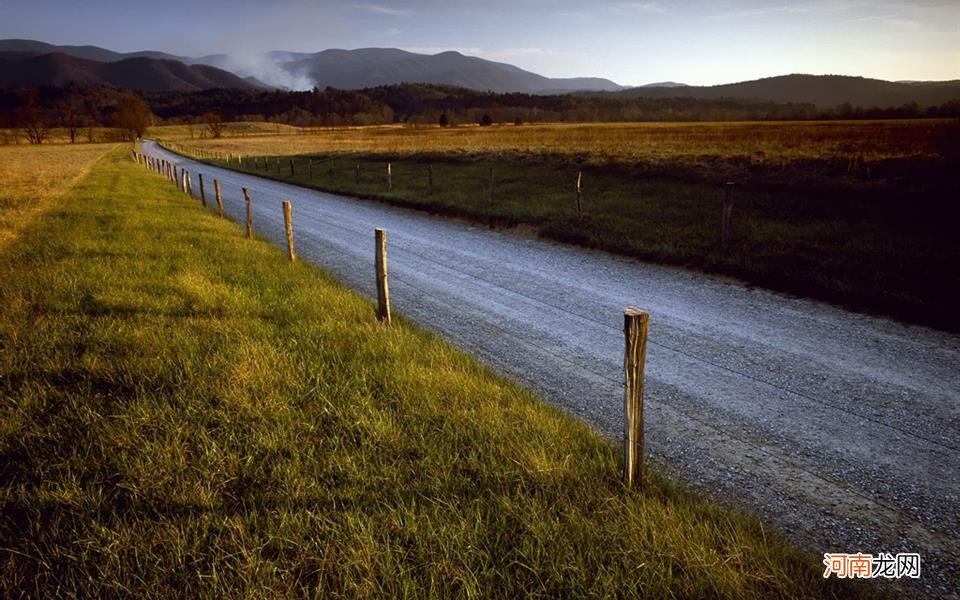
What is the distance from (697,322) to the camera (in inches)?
289

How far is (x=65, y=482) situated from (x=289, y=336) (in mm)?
2807

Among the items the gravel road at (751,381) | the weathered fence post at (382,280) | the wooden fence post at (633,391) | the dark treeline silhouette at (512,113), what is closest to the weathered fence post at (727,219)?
the gravel road at (751,381)

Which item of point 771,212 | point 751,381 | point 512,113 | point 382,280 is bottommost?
point 751,381

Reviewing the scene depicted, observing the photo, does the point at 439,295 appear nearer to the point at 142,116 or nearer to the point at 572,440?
the point at 572,440

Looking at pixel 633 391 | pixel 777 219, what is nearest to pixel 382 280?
pixel 633 391

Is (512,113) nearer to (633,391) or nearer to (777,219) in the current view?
(777,219)

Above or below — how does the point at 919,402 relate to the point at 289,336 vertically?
below

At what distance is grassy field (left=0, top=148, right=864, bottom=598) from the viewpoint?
2.72 metres

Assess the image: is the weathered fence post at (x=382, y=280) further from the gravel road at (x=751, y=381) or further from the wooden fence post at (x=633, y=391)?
the wooden fence post at (x=633, y=391)

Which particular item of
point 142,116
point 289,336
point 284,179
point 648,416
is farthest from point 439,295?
point 142,116

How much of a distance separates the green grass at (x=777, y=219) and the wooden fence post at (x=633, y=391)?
20.7 ft

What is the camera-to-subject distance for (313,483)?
3.41m

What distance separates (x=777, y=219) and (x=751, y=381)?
30.4 feet

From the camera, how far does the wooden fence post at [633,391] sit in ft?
10.7
